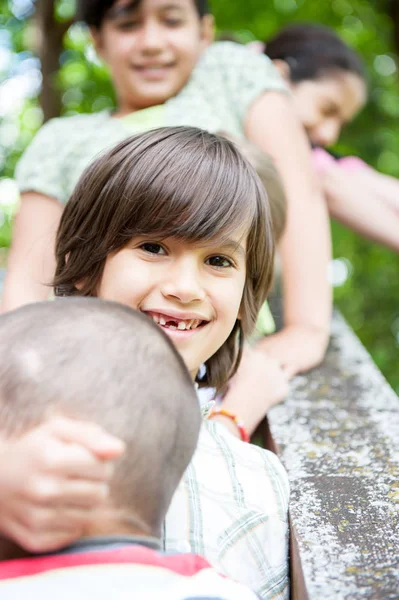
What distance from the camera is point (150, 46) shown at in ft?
9.09

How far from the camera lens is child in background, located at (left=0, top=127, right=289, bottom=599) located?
1569 millimetres

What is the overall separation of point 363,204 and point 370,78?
3377 millimetres

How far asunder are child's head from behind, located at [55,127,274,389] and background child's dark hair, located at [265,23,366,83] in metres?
2.38

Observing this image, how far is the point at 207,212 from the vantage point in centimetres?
169

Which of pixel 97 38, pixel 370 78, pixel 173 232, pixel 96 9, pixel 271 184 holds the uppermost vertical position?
pixel 96 9

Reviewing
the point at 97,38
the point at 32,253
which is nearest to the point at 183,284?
the point at 32,253

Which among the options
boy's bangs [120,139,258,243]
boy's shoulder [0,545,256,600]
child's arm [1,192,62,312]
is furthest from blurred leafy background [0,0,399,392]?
boy's shoulder [0,545,256,600]

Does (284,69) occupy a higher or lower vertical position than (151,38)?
lower

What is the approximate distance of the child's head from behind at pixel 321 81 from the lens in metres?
3.96

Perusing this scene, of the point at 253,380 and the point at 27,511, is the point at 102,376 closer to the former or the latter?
the point at 27,511

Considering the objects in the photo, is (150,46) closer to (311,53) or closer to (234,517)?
(311,53)

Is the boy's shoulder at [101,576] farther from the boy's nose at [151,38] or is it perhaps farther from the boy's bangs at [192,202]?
the boy's nose at [151,38]

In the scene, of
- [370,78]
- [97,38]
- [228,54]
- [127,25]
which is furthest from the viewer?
[370,78]

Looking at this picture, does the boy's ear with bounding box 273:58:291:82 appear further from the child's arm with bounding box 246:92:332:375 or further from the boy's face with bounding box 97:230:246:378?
the boy's face with bounding box 97:230:246:378
